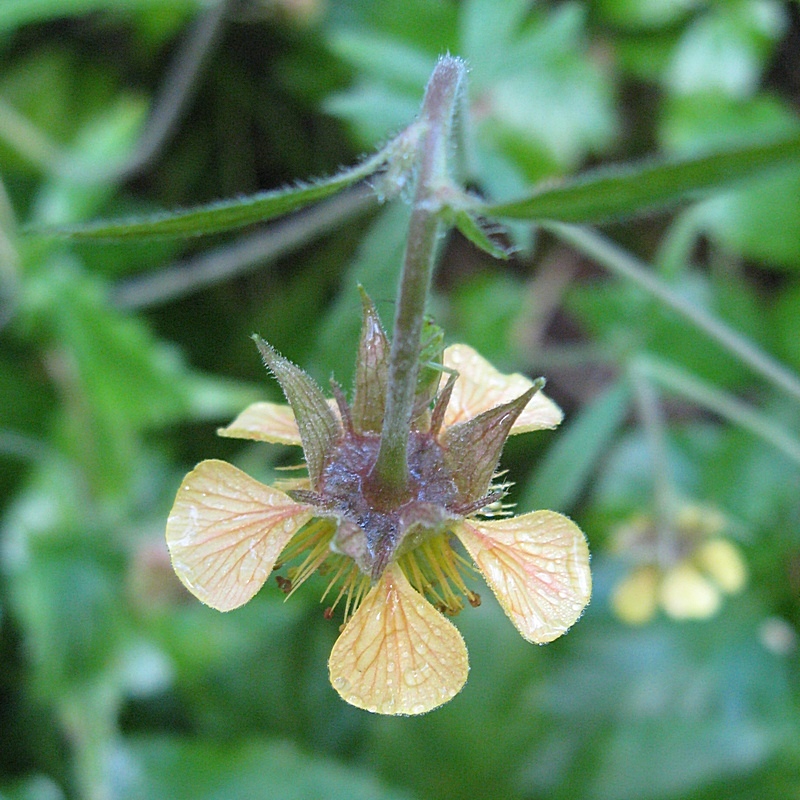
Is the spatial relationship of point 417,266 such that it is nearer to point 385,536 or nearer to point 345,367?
point 385,536

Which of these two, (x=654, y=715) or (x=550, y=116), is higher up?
(x=550, y=116)

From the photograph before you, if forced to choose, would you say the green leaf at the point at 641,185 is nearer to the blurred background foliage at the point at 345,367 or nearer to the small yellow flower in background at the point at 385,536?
the small yellow flower in background at the point at 385,536

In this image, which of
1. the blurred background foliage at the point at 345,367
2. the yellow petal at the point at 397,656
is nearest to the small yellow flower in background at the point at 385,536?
the yellow petal at the point at 397,656

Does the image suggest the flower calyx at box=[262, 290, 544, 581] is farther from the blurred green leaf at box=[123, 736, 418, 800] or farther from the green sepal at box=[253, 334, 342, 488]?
the blurred green leaf at box=[123, 736, 418, 800]

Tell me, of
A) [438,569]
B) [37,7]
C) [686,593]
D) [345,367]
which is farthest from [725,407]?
[37,7]

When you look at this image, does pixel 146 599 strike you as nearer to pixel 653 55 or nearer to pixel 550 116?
pixel 550 116

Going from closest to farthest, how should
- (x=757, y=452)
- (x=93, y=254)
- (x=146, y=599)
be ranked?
1. (x=146, y=599)
2. (x=757, y=452)
3. (x=93, y=254)

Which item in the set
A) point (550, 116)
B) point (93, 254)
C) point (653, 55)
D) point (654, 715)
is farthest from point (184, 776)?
point (653, 55)
